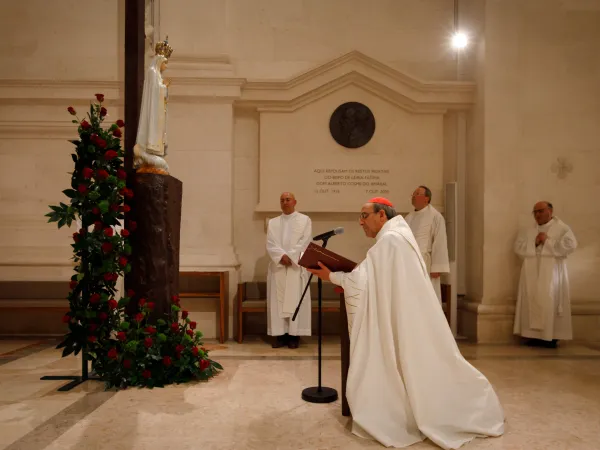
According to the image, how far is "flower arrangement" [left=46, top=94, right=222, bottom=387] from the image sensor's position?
14.6 ft

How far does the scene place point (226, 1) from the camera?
752 centimetres

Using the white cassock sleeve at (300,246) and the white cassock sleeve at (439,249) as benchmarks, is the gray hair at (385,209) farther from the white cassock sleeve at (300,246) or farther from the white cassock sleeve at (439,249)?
the white cassock sleeve at (439,249)

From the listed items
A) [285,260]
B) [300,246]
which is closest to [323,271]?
[285,260]

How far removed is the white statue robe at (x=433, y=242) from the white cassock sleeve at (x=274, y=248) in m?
1.80

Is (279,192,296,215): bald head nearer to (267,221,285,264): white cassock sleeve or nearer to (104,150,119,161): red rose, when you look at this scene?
(267,221,285,264): white cassock sleeve

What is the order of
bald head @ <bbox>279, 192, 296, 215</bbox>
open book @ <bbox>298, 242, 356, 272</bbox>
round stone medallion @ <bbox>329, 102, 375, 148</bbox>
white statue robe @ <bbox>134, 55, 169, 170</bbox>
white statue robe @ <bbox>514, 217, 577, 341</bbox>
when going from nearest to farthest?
1. open book @ <bbox>298, 242, 356, 272</bbox>
2. white statue robe @ <bbox>134, 55, 169, 170</bbox>
3. white statue robe @ <bbox>514, 217, 577, 341</bbox>
4. bald head @ <bbox>279, 192, 296, 215</bbox>
5. round stone medallion @ <bbox>329, 102, 375, 148</bbox>

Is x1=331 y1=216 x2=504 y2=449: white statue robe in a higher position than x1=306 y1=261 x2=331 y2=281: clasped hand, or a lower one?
lower

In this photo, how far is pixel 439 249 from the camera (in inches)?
259

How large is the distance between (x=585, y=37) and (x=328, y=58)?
12.2 feet

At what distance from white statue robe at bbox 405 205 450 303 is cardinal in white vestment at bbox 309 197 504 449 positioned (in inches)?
126

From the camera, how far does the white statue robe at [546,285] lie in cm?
646

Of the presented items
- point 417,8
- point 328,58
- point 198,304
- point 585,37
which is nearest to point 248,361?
point 198,304

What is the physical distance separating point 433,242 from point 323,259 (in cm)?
341

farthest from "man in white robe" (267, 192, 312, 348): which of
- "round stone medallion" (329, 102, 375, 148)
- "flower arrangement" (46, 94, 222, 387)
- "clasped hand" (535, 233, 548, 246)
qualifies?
"clasped hand" (535, 233, 548, 246)
